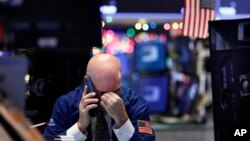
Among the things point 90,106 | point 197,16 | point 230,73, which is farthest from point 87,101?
point 197,16

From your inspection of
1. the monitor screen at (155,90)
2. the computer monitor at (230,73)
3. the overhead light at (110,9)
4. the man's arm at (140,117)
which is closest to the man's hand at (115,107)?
the man's arm at (140,117)

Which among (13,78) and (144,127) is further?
(144,127)

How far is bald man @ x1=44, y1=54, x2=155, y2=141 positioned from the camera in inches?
93.8

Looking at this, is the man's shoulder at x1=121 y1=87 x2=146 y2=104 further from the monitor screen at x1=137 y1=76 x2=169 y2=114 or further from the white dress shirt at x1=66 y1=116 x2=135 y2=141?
the monitor screen at x1=137 y1=76 x2=169 y2=114

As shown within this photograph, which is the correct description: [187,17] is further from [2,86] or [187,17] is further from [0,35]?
[2,86]

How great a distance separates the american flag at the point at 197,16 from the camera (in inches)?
131

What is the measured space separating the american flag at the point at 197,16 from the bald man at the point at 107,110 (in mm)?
979

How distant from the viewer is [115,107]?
2.35 m

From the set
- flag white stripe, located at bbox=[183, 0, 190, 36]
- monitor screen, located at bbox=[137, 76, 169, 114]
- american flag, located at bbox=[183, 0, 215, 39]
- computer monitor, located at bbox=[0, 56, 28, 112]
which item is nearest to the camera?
computer monitor, located at bbox=[0, 56, 28, 112]

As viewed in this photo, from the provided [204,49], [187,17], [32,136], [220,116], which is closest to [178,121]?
[204,49]

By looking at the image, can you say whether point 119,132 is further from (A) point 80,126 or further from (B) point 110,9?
(B) point 110,9

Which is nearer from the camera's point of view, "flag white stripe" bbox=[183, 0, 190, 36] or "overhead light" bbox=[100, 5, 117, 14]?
"flag white stripe" bbox=[183, 0, 190, 36]

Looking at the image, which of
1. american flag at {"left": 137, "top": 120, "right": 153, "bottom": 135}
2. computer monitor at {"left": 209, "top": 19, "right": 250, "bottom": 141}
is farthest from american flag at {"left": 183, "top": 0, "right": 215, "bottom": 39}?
american flag at {"left": 137, "top": 120, "right": 153, "bottom": 135}

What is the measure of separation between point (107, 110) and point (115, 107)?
4 cm
